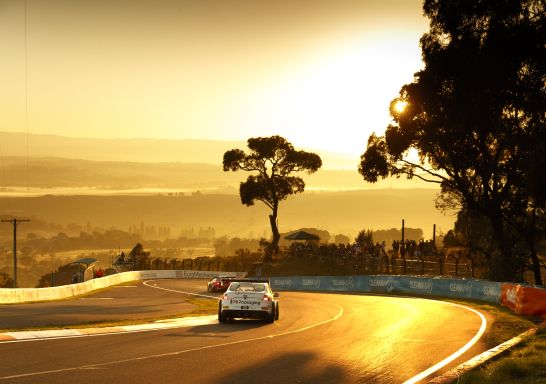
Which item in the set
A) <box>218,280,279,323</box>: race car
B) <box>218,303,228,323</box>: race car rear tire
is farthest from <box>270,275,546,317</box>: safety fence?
<box>218,303,228,323</box>: race car rear tire

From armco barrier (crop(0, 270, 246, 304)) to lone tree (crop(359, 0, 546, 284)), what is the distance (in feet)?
73.3

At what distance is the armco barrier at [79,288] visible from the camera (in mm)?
41906

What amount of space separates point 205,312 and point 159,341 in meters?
13.2

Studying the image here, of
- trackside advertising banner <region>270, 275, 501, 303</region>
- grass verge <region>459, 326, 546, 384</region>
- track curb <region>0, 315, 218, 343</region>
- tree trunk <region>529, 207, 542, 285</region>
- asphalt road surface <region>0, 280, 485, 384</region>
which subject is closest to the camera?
grass verge <region>459, 326, 546, 384</region>

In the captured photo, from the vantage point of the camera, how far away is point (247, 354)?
15.2 meters

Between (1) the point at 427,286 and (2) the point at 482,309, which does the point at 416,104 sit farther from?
(2) the point at 482,309

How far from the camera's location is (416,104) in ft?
153

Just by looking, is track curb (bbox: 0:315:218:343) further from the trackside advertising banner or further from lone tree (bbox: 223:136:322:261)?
lone tree (bbox: 223:136:322:261)

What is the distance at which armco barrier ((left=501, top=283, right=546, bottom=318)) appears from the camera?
27.6 meters

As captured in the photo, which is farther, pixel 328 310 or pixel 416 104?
pixel 416 104

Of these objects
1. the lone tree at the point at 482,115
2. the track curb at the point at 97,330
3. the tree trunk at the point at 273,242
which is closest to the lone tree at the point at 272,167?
the tree trunk at the point at 273,242

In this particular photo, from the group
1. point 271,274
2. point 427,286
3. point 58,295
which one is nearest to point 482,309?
point 427,286

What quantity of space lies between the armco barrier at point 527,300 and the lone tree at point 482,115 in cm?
607

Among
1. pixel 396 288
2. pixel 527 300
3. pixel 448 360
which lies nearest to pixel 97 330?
pixel 448 360
